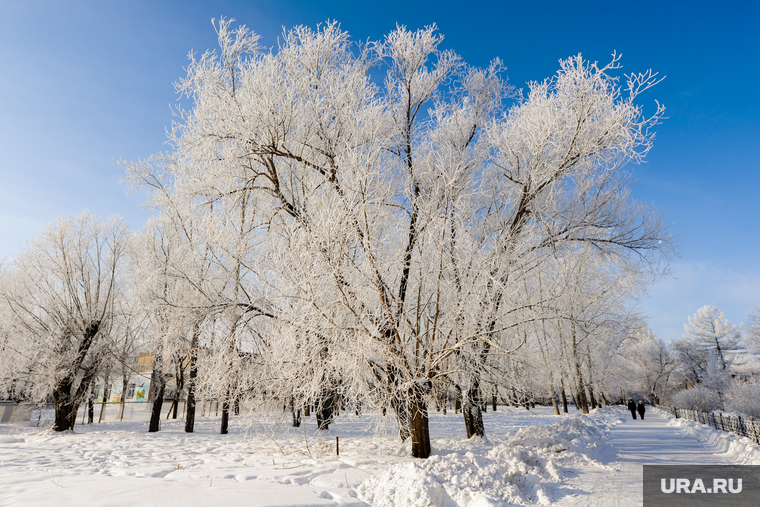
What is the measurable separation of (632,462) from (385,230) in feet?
23.9

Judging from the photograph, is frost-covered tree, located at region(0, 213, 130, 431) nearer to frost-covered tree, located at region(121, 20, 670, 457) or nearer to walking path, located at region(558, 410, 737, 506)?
frost-covered tree, located at region(121, 20, 670, 457)

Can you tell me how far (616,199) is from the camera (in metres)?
10.0

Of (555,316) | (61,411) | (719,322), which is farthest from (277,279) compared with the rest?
(719,322)

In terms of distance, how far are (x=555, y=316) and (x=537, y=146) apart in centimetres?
403

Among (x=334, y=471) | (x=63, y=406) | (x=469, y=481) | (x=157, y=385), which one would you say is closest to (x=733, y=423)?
(x=469, y=481)

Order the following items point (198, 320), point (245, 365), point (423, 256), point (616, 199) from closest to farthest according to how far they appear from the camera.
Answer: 1. point (423, 256)
2. point (245, 365)
3. point (198, 320)
4. point (616, 199)

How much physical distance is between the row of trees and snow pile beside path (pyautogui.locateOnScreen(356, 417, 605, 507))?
1.27 metres

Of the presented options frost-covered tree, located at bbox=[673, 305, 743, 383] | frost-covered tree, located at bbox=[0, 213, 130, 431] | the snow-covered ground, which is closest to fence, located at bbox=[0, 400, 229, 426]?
frost-covered tree, located at bbox=[0, 213, 130, 431]

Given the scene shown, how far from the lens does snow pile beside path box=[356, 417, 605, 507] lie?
507 centimetres

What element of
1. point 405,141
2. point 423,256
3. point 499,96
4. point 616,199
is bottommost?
point 423,256

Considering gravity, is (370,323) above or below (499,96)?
below

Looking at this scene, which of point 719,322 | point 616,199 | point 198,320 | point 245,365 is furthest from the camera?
point 719,322

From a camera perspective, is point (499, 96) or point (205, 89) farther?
point (499, 96)

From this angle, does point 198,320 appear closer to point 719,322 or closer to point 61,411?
point 61,411
